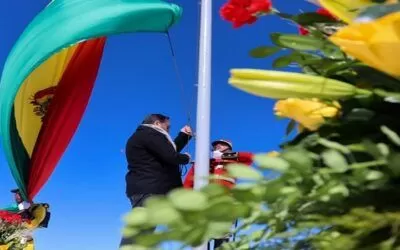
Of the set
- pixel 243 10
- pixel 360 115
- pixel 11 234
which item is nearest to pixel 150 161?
pixel 11 234

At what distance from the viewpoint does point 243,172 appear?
335mm

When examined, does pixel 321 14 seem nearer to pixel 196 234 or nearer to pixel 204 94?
pixel 196 234

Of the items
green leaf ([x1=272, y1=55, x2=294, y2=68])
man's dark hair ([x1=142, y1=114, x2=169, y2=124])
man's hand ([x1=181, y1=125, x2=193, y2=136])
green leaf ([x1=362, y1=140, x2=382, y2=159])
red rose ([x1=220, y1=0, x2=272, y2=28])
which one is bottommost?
green leaf ([x1=362, y1=140, x2=382, y2=159])

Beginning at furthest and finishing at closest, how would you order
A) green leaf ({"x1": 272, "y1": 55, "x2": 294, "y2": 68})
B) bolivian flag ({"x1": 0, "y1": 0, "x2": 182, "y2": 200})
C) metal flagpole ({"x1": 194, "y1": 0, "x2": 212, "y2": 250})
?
bolivian flag ({"x1": 0, "y1": 0, "x2": 182, "y2": 200}) → metal flagpole ({"x1": 194, "y1": 0, "x2": 212, "y2": 250}) → green leaf ({"x1": 272, "y1": 55, "x2": 294, "y2": 68})

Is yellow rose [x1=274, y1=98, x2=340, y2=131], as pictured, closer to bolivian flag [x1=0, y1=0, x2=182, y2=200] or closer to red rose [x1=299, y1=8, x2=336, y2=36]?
red rose [x1=299, y1=8, x2=336, y2=36]

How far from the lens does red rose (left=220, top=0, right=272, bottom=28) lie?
1.78ft

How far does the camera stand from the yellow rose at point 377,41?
0.37 m

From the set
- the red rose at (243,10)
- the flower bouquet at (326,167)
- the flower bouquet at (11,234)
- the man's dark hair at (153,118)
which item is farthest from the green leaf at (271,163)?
the flower bouquet at (11,234)

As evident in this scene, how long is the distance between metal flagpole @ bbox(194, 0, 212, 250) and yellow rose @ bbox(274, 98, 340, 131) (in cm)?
247

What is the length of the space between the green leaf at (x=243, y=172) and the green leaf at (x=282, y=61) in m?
0.19

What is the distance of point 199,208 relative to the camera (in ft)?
1.01

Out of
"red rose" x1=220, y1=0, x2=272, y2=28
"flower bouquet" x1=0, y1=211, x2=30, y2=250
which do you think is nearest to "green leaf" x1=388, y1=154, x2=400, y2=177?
"red rose" x1=220, y1=0, x2=272, y2=28

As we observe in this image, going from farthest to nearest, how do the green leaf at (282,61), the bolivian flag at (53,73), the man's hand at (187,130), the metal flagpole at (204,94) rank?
the bolivian flag at (53,73), the man's hand at (187,130), the metal flagpole at (204,94), the green leaf at (282,61)

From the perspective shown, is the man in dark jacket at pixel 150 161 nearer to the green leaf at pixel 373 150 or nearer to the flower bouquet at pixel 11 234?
the flower bouquet at pixel 11 234
